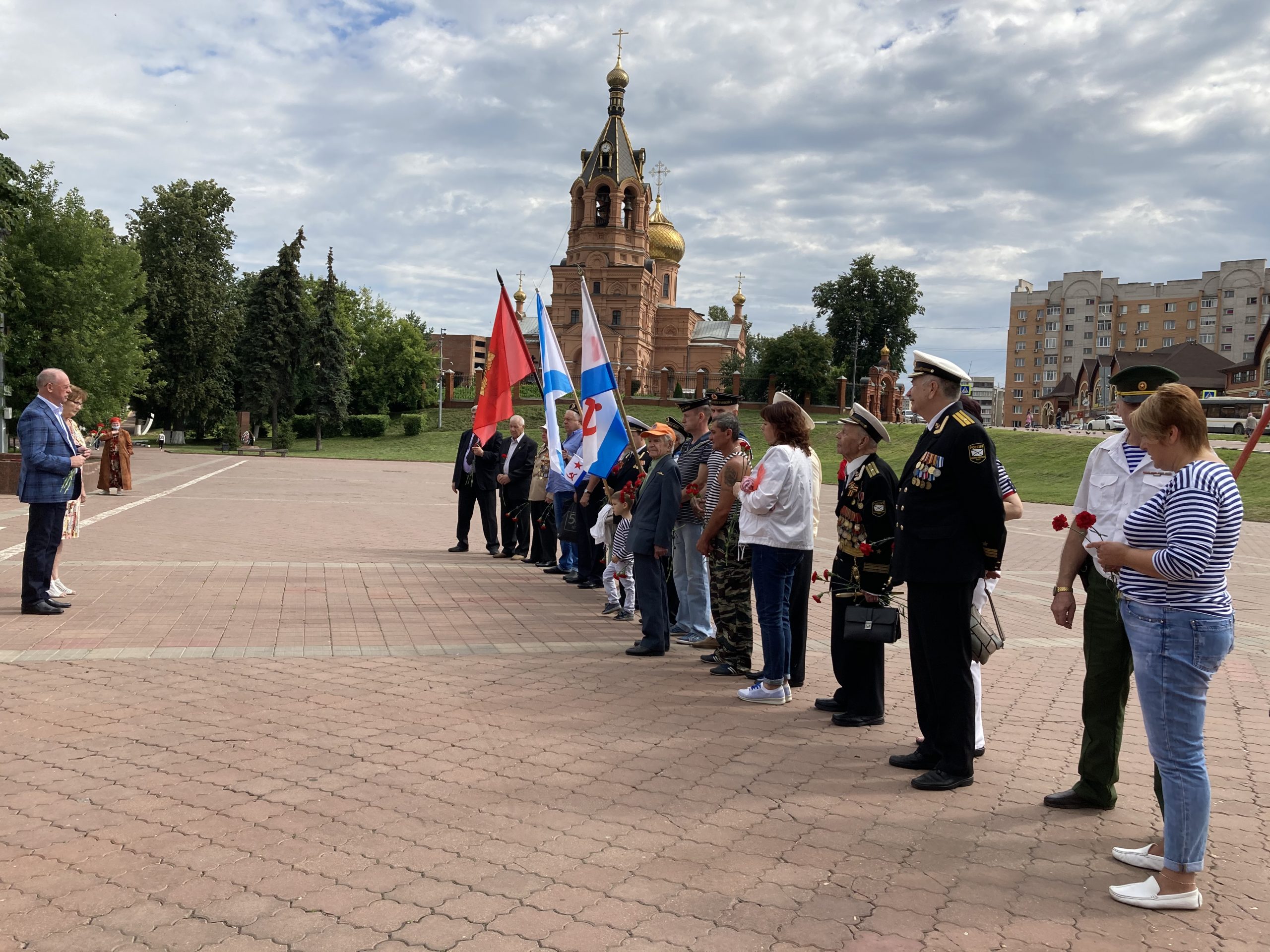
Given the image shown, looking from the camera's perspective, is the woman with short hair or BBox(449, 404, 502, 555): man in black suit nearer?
the woman with short hair

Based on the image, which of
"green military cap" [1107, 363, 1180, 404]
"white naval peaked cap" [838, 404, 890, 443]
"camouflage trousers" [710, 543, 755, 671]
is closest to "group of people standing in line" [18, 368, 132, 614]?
"camouflage trousers" [710, 543, 755, 671]

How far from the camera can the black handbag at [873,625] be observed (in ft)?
17.4

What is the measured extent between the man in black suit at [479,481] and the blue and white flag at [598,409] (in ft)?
15.1

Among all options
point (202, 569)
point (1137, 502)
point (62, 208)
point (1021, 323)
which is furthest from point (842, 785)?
point (1021, 323)

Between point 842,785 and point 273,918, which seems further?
point 842,785

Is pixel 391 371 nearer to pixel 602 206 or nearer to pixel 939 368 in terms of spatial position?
pixel 602 206

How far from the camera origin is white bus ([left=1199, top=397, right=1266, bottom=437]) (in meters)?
49.3

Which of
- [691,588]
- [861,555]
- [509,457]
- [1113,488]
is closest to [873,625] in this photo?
[861,555]

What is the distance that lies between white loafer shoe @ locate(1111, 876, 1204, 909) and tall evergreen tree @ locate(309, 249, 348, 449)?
63326 mm

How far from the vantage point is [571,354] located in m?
75.9

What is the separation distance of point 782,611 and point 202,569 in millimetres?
7843

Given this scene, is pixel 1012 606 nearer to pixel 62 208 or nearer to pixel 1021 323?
pixel 62 208

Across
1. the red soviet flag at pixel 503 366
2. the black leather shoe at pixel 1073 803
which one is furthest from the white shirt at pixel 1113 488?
the red soviet flag at pixel 503 366

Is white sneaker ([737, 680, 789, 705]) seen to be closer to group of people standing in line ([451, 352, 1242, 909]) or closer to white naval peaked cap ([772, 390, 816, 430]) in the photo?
group of people standing in line ([451, 352, 1242, 909])
